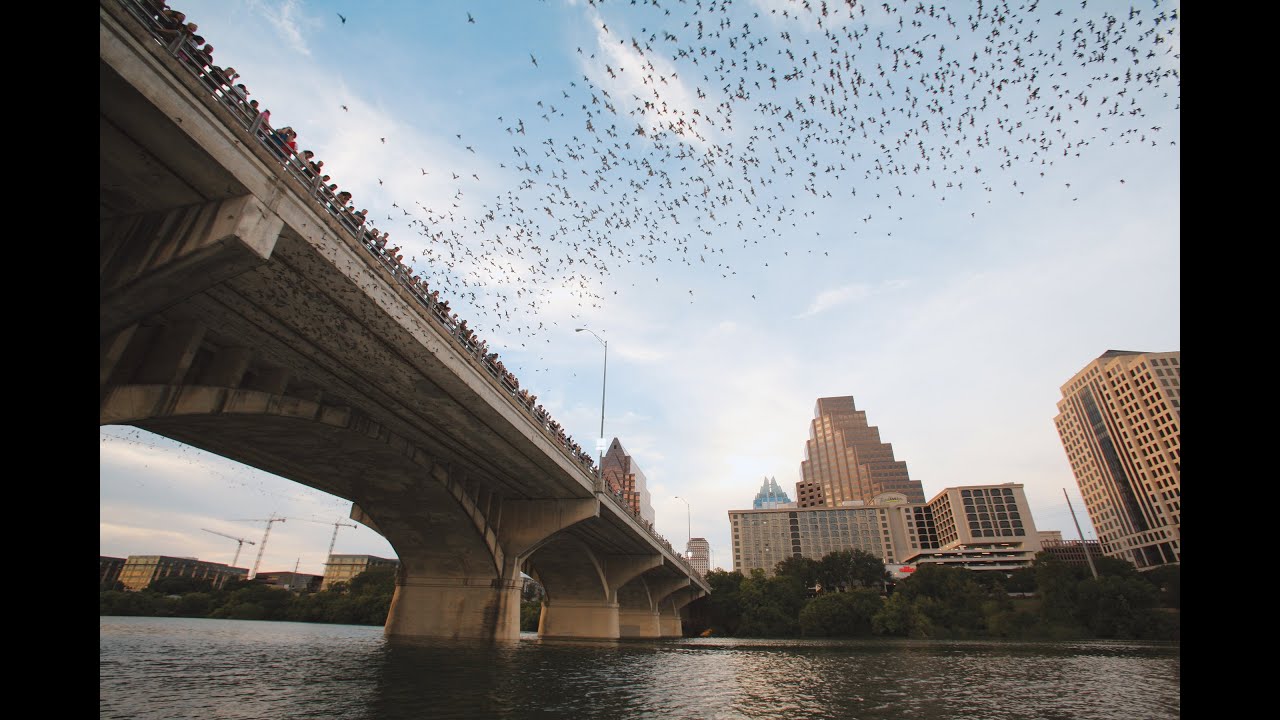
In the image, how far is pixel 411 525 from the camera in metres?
29.8

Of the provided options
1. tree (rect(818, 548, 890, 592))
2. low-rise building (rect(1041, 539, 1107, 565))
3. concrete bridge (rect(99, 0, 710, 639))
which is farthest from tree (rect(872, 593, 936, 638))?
low-rise building (rect(1041, 539, 1107, 565))

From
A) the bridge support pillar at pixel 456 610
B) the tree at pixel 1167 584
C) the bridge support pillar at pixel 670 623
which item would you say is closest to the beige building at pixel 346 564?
the bridge support pillar at pixel 670 623

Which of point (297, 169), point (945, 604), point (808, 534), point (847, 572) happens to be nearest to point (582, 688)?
point (297, 169)

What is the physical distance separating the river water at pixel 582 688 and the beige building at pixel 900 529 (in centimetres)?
13928

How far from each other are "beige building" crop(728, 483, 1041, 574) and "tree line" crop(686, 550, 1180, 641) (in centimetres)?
5827

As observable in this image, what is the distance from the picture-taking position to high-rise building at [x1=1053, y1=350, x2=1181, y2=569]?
109000 millimetres

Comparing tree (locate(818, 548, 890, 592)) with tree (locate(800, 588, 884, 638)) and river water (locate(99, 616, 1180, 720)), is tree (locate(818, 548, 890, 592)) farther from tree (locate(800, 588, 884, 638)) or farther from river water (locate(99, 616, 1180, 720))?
river water (locate(99, 616, 1180, 720))

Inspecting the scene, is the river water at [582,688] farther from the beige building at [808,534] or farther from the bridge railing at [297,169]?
the beige building at [808,534]

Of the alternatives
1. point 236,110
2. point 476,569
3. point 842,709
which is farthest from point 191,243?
point 476,569

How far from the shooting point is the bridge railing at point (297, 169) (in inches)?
371
